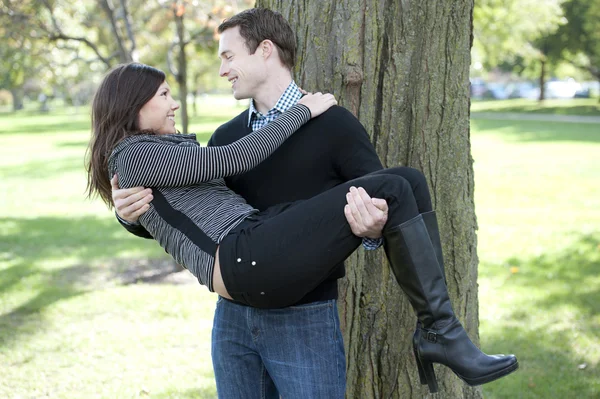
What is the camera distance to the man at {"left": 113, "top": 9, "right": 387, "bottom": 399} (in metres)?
2.64

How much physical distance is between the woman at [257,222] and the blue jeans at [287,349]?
161 mm

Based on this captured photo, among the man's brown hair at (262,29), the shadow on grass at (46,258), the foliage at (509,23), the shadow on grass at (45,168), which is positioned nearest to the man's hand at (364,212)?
the man's brown hair at (262,29)

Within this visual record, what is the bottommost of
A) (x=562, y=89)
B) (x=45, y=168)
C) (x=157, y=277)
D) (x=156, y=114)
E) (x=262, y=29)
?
(x=562, y=89)

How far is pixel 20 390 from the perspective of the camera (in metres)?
5.54

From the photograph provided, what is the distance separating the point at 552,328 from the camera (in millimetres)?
6516

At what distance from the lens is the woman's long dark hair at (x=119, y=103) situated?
2723 millimetres

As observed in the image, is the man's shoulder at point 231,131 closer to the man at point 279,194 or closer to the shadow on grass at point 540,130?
the man at point 279,194

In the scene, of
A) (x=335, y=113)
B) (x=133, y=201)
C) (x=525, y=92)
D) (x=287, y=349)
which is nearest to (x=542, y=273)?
(x=335, y=113)

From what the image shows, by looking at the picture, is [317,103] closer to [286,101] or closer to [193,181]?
[286,101]

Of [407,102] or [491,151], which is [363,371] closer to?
[407,102]

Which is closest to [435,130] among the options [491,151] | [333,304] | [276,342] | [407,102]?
[407,102]

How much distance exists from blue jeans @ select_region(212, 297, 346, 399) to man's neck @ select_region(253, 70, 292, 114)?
2.76 ft

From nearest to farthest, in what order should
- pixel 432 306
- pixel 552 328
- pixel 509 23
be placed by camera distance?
pixel 432 306, pixel 552 328, pixel 509 23

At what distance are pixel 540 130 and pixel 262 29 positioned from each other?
27625mm
